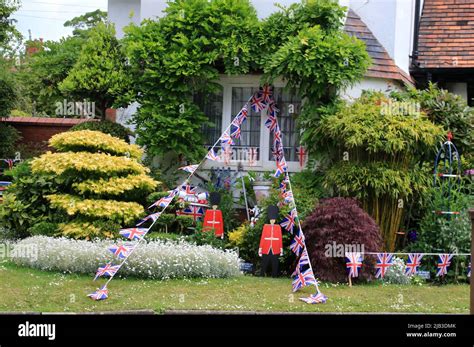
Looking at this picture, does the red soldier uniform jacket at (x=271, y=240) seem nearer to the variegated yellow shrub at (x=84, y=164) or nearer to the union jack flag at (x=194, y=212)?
the union jack flag at (x=194, y=212)

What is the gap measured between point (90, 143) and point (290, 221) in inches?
152

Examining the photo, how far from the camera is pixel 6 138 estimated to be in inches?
656

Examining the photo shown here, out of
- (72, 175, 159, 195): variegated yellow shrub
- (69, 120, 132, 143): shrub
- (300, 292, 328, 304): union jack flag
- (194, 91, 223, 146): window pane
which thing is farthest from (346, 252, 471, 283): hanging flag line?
(69, 120, 132, 143): shrub

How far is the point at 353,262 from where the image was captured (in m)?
10.4

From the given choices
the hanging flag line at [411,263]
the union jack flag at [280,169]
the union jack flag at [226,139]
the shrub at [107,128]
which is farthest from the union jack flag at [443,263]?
the shrub at [107,128]

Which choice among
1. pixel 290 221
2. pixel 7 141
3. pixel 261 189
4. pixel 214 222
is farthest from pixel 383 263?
pixel 7 141

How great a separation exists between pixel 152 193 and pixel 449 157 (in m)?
5.46

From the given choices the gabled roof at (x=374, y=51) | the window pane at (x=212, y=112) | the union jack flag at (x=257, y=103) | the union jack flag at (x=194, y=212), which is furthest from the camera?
the window pane at (x=212, y=112)

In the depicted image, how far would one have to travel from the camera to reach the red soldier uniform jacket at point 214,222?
39.7 ft

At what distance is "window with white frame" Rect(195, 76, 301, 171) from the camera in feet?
45.5

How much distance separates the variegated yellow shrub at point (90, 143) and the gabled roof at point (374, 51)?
5150mm

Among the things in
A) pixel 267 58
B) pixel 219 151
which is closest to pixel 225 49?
pixel 267 58

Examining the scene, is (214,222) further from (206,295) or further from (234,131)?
(206,295)
